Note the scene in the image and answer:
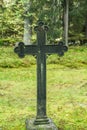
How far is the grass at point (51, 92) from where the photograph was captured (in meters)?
8.40

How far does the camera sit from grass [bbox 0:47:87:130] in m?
8.40

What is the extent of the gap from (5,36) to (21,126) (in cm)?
2597

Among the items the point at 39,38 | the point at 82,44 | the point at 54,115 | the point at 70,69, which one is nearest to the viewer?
the point at 39,38

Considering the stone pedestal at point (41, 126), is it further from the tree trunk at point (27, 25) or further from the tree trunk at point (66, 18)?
the tree trunk at point (66, 18)

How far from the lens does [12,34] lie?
111 ft

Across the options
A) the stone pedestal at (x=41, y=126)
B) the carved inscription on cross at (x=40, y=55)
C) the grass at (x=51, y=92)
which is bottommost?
the grass at (x=51, y=92)

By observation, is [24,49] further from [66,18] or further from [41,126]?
[66,18]

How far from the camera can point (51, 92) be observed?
12.0 meters

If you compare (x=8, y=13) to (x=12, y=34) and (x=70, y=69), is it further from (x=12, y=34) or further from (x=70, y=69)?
(x=70, y=69)

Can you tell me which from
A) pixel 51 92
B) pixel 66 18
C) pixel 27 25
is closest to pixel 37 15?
pixel 27 25

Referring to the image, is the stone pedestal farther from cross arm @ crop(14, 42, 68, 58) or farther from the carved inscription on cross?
cross arm @ crop(14, 42, 68, 58)

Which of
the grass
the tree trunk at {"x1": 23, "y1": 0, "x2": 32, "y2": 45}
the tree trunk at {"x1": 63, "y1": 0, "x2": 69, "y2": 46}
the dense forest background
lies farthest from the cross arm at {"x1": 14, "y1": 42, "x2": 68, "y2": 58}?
the tree trunk at {"x1": 63, "y1": 0, "x2": 69, "y2": 46}

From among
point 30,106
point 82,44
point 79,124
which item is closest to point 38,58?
point 79,124

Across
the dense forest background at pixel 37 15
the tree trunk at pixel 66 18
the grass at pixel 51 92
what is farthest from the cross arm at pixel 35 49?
the tree trunk at pixel 66 18
